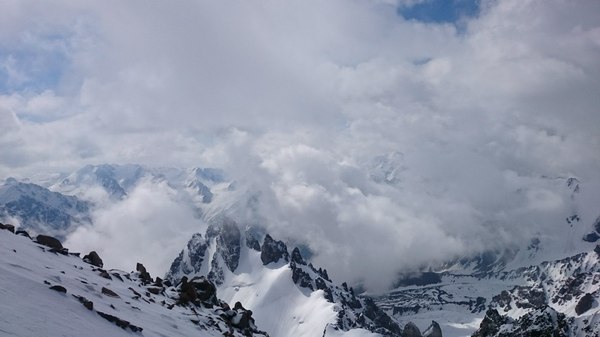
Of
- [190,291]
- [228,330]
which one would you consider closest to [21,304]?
[228,330]

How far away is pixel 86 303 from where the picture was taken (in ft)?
120

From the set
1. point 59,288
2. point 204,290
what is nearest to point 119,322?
point 59,288

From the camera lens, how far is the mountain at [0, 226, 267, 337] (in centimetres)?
3065

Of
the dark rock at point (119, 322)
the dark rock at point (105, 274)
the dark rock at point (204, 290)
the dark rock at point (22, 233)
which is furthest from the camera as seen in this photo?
the dark rock at point (204, 290)

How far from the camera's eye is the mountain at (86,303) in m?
30.6

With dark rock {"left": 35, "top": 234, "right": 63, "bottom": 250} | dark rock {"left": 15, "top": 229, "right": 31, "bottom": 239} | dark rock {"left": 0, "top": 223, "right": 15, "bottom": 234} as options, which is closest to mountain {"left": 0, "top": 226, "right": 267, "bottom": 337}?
dark rock {"left": 35, "top": 234, "right": 63, "bottom": 250}

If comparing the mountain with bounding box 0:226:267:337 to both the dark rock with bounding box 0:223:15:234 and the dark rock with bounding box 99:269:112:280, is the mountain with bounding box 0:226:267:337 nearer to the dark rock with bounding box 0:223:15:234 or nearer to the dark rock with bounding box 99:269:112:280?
the dark rock with bounding box 99:269:112:280

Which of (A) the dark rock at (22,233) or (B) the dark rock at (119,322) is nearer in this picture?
(B) the dark rock at (119,322)

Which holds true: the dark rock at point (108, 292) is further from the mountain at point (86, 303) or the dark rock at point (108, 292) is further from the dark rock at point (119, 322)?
the dark rock at point (119, 322)

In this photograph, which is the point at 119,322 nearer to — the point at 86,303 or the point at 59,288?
the point at 86,303

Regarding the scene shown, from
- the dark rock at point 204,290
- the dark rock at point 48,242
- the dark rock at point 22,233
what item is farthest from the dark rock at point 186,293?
the dark rock at point 22,233

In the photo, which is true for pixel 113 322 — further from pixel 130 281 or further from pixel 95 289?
pixel 130 281

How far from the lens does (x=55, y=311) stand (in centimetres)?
3300

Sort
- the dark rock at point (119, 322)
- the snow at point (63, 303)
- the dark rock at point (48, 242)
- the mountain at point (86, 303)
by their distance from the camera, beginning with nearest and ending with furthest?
1. the snow at point (63, 303)
2. the mountain at point (86, 303)
3. the dark rock at point (119, 322)
4. the dark rock at point (48, 242)
